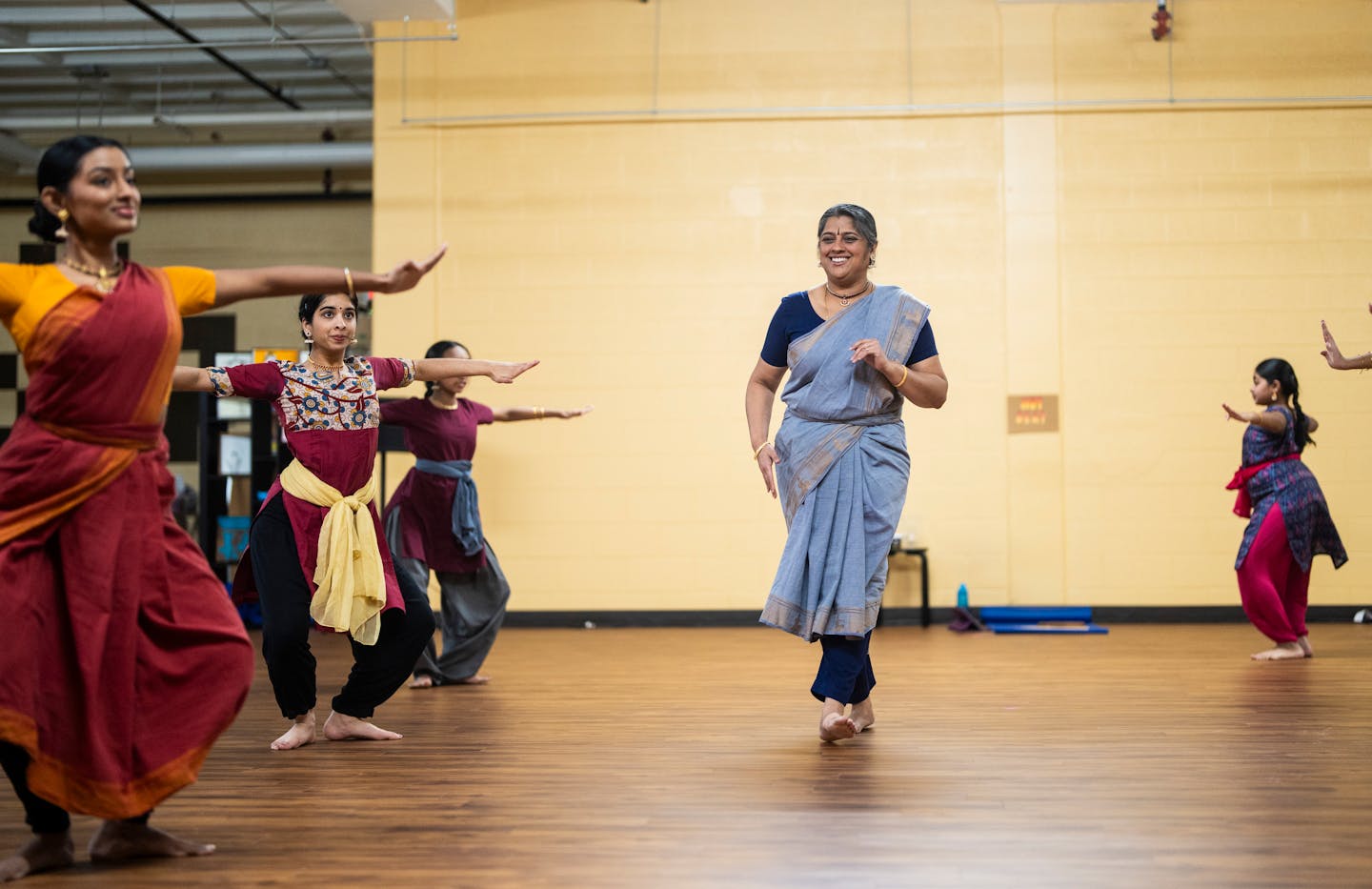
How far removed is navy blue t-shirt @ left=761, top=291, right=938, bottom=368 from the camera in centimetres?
391

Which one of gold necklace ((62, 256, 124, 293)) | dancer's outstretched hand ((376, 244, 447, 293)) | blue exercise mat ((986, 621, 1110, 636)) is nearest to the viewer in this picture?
gold necklace ((62, 256, 124, 293))

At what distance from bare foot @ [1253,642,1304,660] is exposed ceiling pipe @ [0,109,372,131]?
25.3 feet

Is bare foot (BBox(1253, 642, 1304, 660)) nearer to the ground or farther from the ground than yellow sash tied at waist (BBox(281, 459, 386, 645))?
nearer to the ground

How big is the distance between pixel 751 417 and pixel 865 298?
1.58 feet

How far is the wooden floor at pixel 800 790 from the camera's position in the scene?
2.33 metres

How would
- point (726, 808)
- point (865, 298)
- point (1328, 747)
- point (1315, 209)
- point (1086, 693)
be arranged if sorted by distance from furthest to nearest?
point (1315, 209)
point (1086, 693)
point (865, 298)
point (1328, 747)
point (726, 808)

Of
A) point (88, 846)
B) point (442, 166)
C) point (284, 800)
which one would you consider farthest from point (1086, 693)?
point (442, 166)

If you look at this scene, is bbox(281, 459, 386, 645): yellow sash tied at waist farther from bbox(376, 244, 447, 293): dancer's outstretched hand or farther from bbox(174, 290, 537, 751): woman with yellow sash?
bbox(376, 244, 447, 293): dancer's outstretched hand

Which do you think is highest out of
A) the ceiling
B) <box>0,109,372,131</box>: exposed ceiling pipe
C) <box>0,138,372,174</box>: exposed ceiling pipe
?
the ceiling

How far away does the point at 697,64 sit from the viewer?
838 centimetres

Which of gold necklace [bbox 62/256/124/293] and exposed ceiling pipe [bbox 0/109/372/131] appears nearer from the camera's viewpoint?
gold necklace [bbox 62/256/124/293]

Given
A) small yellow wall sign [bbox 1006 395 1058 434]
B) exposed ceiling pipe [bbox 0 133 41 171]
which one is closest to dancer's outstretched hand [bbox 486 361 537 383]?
small yellow wall sign [bbox 1006 395 1058 434]

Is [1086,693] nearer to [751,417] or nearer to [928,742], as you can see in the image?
[928,742]

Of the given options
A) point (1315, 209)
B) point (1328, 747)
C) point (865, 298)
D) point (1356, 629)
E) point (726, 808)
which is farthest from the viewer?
point (1315, 209)
